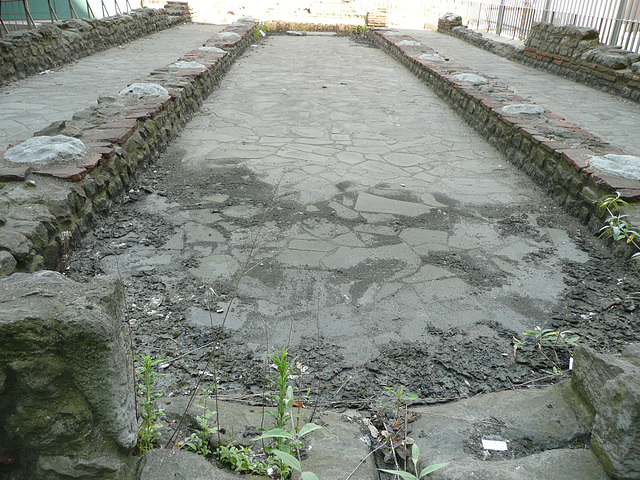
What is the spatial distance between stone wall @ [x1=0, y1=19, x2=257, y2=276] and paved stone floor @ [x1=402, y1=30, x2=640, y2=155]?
191 inches

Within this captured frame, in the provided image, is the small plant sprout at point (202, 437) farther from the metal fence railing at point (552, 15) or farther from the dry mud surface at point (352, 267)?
the metal fence railing at point (552, 15)

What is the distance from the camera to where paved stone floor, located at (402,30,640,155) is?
611cm

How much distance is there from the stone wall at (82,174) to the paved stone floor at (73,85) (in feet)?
3.55

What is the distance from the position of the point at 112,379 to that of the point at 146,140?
3.62 m

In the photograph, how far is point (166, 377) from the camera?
2.14 metres

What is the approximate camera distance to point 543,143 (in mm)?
4430

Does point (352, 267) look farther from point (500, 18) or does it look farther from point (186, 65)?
point (500, 18)

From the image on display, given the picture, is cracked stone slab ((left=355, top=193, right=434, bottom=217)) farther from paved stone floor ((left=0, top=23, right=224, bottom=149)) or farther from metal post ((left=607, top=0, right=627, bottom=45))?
metal post ((left=607, top=0, right=627, bottom=45))

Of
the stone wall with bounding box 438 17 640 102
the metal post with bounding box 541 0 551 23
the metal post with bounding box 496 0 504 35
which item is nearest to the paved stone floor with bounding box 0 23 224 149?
the stone wall with bounding box 438 17 640 102

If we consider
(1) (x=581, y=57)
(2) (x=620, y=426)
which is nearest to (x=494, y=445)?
(2) (x=620, y=426)

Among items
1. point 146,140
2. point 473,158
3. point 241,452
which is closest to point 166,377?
point 241,452

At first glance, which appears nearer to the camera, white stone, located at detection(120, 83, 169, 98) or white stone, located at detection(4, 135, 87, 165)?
white stone, located at detection(4, 135, 87, 165)

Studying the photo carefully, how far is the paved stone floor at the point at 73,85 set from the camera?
555cm

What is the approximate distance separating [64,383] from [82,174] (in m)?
2.32
